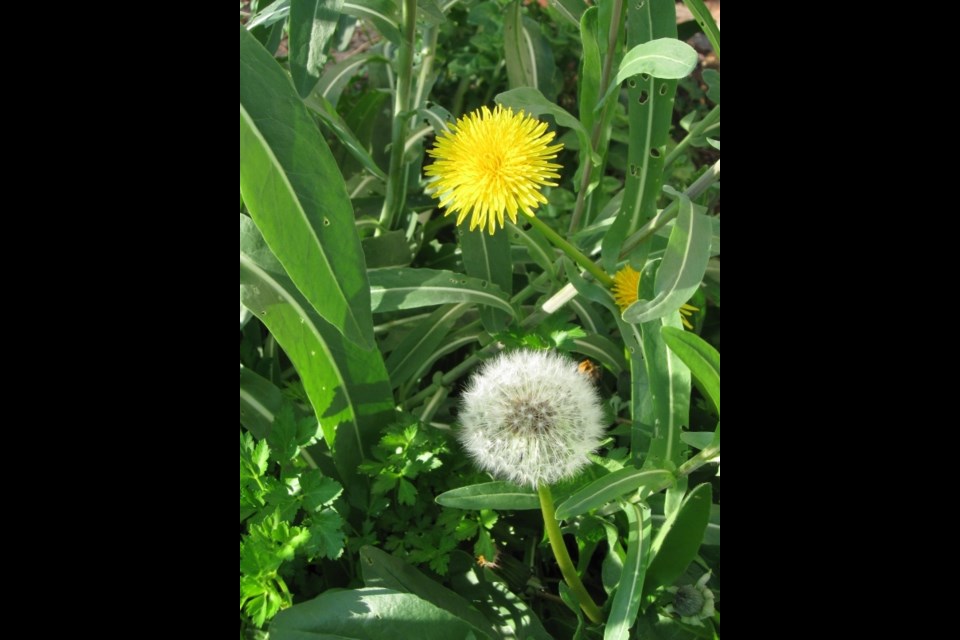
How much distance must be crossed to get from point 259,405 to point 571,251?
1.88ft

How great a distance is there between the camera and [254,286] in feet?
3.59

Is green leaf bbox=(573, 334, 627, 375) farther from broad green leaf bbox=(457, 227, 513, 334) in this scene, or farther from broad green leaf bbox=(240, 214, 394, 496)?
broad green leaf bbox=(240, 214, 394, 496)

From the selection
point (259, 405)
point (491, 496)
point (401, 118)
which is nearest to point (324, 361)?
point (259, 405)

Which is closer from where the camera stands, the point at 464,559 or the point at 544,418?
the point at 544,418

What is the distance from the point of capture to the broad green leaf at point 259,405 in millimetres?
1268

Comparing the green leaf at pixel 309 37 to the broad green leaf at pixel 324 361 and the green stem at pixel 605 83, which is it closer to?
the broad green leaf at pixel 324 361

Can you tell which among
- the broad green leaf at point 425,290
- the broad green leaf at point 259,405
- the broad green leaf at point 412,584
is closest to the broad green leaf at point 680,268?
the broad green leaf at point 425,290

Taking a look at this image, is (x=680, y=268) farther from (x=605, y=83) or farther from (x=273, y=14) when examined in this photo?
(x=273, y=14)

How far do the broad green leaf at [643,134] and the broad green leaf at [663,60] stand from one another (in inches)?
10.1

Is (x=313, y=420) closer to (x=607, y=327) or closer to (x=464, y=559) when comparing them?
(x=464, y=559)

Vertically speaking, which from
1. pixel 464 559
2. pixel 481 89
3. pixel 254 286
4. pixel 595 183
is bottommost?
pixel 464 559
